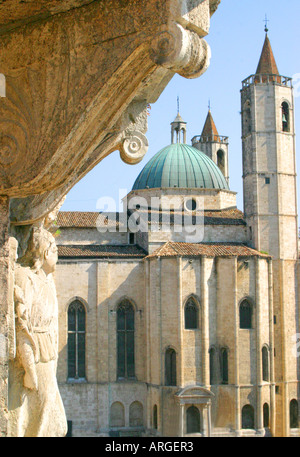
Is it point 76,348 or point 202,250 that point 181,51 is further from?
point 202,250

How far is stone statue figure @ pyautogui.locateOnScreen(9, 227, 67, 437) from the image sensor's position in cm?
364

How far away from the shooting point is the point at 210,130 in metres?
52.5

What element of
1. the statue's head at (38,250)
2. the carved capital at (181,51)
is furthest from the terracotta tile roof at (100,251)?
the carved capital at (181,51)

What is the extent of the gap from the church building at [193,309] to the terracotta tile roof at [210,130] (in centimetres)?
1181

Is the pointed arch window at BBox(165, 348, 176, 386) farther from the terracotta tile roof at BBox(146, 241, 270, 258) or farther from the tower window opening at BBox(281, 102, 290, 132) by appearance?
the tower window opening at BBox(281, 102, 290, 132)

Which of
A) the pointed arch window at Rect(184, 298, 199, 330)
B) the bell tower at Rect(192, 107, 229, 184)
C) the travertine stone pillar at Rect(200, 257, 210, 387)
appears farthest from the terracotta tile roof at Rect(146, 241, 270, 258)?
the bell tower at Rect(192, 107, 229, 184)

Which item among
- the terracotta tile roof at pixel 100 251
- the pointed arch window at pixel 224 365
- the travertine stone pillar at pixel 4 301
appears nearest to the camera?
the travertine stone pillar at pixel 4 301

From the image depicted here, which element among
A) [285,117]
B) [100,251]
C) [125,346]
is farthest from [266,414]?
[285,117]

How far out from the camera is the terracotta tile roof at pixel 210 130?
5184 centimetres

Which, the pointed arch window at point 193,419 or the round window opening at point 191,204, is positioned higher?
the round window opening at point 191,204

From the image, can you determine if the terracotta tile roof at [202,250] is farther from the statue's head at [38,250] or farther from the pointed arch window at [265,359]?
the statue's head at [38,250]

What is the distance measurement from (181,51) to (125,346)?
108 ft

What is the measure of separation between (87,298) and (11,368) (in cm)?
3189

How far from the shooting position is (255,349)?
3462cm
